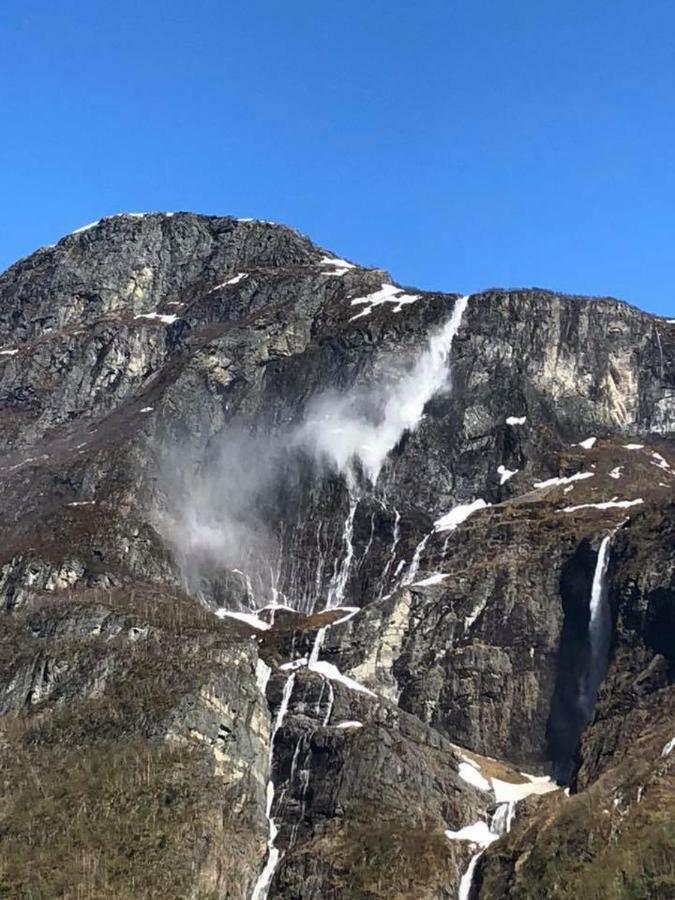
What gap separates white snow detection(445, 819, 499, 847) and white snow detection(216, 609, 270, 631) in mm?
43496

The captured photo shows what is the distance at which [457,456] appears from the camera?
6191 inches

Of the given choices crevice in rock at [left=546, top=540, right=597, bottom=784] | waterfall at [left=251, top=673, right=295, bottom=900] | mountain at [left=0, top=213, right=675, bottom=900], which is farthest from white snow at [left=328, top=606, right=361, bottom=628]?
crevice in rock at [left=546, top=540, right=597, bottom=784]

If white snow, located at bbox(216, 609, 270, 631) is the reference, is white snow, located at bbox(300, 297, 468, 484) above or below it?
above

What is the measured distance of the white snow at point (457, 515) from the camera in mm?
145500

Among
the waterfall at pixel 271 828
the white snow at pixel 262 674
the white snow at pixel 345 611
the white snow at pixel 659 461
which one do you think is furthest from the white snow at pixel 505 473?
the waterfall at pixel 271 828

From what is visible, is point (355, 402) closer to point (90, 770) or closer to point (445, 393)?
point (445, 393)

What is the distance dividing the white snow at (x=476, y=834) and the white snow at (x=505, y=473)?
61212 mm

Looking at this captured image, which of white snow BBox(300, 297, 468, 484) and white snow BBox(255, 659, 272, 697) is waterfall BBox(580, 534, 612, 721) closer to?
white snow BBox(255, 659, 272, 697)

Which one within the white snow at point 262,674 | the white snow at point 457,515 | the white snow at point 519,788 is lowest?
the white snow at point 519,788

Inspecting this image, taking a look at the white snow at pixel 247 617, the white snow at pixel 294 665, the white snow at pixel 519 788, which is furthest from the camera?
the white snow at pixel 247 617

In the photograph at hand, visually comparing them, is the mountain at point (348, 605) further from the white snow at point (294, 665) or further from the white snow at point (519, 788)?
the white snow at point (294, 665)

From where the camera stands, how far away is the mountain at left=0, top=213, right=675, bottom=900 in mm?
91125

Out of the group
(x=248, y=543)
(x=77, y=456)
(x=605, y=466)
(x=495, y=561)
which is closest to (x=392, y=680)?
(x=495, y=561)

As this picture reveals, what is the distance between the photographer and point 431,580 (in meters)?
132
